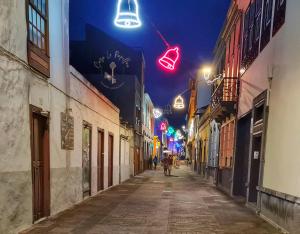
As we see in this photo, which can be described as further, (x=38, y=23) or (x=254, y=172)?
(x=254, y=172)

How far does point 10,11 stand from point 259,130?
24.7 ft

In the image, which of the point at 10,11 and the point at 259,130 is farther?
the point at 259,130

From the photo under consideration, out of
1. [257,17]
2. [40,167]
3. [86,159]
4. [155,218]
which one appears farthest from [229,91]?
[40,167]

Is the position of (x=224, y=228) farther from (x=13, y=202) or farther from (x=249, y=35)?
(x=249, y=35)

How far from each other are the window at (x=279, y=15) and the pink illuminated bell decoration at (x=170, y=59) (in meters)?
5.31

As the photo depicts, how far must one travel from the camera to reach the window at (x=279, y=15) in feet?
28.0

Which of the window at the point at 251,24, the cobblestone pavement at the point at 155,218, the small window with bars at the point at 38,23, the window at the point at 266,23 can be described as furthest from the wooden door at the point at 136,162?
the small window with bars at the point at 38,23

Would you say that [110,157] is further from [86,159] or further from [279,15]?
[279,15]

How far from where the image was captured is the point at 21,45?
7.00 metres

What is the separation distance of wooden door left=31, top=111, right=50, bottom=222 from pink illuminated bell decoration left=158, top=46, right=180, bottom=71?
21.8ft

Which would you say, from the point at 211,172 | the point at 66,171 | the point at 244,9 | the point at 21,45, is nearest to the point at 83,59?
the point at 211,172

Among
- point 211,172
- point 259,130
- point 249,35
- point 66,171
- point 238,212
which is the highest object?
point 249,35

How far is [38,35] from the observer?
813 centimetres

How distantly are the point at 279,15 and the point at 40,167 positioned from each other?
Answer: 716 cm
